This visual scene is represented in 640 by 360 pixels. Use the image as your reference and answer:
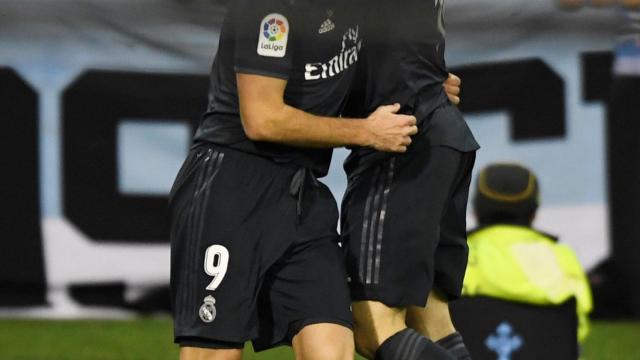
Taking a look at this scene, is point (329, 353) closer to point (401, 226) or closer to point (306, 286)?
point (306, 286)

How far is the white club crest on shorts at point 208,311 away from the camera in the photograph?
4.57m

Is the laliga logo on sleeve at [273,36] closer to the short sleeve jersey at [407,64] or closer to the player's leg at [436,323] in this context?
the short sleeve jersey at [407,64]

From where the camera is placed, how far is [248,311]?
4.57 metres

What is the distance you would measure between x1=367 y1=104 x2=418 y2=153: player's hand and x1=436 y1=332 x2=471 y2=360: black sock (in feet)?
2.34

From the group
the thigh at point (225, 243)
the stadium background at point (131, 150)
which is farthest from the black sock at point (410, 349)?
the stadium background at point (131, 150)

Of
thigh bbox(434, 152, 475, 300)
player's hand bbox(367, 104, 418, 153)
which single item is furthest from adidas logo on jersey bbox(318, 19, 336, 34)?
thigh bbox(434, 152, 475, 300)

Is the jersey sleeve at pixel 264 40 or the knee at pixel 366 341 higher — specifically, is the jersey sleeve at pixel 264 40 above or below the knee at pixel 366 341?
above

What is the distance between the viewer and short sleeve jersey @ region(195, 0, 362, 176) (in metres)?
4.45

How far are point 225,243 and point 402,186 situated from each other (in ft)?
1.90

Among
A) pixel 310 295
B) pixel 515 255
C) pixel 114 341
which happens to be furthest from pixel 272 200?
pixel 114 341

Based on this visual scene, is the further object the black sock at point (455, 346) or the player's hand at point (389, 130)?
the black sock at point (455, 346)

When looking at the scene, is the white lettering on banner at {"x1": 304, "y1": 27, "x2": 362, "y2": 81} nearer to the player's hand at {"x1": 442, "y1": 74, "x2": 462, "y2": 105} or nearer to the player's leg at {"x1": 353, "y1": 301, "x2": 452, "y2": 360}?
the player's hand at {"x1": 442, "y1": 74, "x2": 462, "y2": 105}

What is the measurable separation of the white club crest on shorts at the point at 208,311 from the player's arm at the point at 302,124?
0.48m

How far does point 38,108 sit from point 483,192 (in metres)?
3.69
